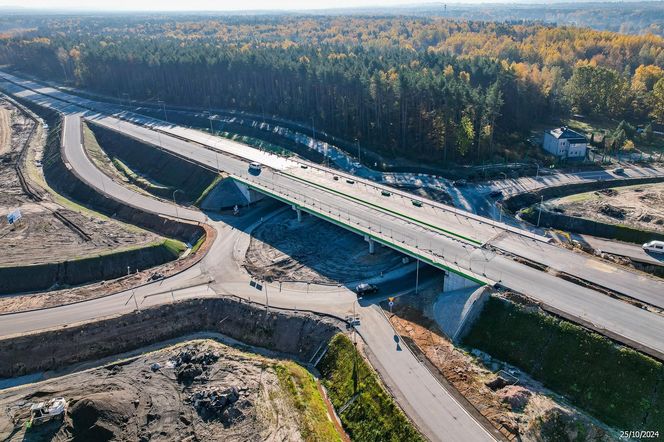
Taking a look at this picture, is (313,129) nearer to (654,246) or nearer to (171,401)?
(654,246)

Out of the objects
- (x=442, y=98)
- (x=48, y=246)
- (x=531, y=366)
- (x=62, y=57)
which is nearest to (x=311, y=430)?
(x=531, y=366)

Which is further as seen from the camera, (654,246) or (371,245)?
(371,245)

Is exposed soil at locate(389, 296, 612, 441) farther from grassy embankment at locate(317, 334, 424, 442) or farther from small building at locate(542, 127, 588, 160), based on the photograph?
small building at locate(542, 127, 588, 160)

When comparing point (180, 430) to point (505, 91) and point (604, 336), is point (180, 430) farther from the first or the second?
point (505, 91)

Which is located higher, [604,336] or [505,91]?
[505,91]

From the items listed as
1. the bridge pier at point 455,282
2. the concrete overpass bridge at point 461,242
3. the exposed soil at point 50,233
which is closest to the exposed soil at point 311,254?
the concrete overpass bridge at point 461,242

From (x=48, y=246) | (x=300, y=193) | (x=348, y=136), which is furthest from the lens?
(x=348, y=136)

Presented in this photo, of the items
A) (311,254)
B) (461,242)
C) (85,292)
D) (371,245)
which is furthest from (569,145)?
(85,292)
